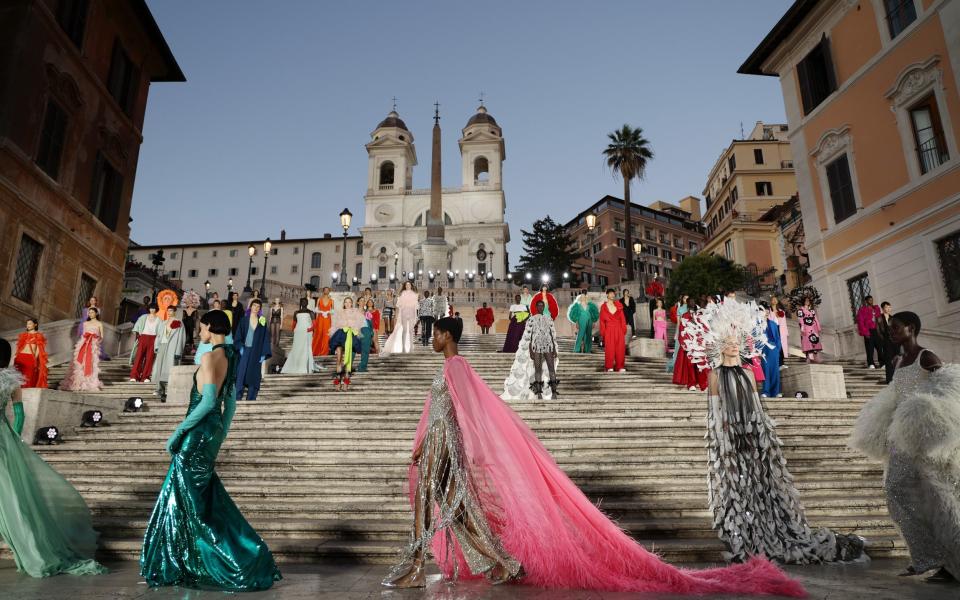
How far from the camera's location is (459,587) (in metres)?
3.83

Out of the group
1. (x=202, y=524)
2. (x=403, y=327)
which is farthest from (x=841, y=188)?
(x=202, y=524)

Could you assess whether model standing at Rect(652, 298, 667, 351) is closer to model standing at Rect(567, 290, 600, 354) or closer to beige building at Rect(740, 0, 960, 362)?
model standing at Rect(567, 290, 600, 354)

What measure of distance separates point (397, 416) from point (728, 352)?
559 cm

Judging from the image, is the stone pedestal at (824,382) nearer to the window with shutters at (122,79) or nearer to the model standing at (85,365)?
the model standing at (85,365)

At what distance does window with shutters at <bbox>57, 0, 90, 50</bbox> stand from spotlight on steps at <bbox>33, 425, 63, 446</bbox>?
1612cm

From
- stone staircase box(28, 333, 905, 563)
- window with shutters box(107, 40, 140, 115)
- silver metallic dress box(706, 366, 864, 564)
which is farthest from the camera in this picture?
window with shutters box(107, 40, 140, 115)

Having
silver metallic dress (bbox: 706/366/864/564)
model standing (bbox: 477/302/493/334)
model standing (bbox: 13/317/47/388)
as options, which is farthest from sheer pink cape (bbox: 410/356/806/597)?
model standing (bbox: 477/302/493/334)

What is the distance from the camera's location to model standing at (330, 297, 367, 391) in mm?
12078

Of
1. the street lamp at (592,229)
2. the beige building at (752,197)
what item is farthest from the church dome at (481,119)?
the beige building at (752,197)

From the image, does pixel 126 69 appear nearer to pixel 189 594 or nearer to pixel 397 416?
pixel 397 416

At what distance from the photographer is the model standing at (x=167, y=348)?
12275 millimetres

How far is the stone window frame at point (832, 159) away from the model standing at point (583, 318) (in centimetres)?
985

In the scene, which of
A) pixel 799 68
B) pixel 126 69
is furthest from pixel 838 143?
pixel 126 69

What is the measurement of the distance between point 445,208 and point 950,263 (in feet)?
204
